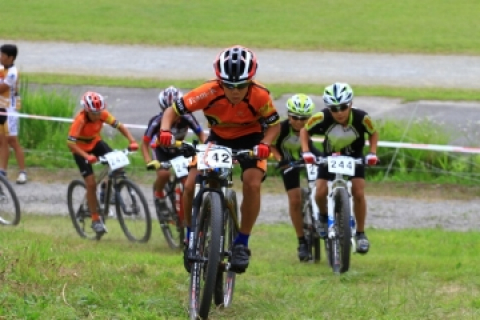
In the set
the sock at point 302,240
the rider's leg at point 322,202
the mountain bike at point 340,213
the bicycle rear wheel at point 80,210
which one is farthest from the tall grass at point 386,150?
the mountain bike at point 340,213

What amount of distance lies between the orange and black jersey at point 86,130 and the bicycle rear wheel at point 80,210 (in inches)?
29.0

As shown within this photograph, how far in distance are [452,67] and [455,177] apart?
39.2 feet

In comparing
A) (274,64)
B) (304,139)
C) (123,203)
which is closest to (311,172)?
(304,139)

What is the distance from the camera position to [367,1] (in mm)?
40969

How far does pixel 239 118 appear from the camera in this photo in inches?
317

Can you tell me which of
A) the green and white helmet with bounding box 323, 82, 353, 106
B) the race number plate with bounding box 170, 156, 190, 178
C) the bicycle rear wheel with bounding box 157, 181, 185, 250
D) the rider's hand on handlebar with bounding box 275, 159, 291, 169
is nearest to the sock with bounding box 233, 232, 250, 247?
the green and white helmet with bounding box 323, 82, 353, 106

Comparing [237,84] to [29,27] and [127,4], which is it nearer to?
[29,27]

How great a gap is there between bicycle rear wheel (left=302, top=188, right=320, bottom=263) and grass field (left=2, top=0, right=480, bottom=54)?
1946 cm

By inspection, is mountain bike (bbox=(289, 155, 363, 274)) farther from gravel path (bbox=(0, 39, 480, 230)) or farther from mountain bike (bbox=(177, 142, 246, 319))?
gravel path (bbox=(0, 39, 480, 230))

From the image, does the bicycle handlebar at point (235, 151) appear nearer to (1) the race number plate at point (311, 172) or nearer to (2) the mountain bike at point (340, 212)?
(2) the mountain bike at point (340, 212)

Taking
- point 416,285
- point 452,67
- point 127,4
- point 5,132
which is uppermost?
point 127,4

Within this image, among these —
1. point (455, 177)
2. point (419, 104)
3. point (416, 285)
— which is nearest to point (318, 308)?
point (416, 285)

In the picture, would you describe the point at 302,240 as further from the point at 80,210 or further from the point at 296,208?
the point at 80,210

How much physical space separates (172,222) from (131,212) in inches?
24.9
